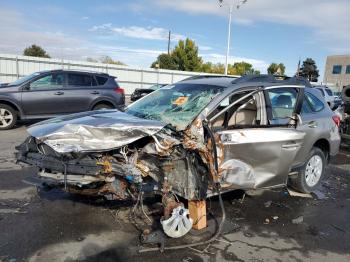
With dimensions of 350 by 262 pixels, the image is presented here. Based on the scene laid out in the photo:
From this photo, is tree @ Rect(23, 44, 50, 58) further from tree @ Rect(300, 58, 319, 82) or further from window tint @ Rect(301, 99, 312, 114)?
window tint @ Rect(301, 99, 312, 114)

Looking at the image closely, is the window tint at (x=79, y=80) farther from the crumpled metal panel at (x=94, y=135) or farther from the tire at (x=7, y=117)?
the crumpled metal panel at (x=94, y=135)

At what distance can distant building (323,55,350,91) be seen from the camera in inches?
2650

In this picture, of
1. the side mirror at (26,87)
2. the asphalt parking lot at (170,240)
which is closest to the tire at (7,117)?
the side mirror at (26,87)

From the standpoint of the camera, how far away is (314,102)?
19.9 feet

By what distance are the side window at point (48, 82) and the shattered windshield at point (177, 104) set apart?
6.21m

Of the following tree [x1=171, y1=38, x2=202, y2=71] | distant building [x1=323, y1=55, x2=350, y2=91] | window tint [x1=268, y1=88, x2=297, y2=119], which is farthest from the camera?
distant building [x1=323, y1=55, x2=350, y2=91]

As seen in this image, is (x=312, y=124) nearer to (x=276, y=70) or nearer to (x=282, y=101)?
(x=282, y=101)

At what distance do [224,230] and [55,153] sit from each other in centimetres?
215

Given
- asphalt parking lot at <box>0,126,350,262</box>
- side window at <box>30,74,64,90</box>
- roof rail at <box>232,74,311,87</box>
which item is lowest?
asphalt parking lot at <box>0,126,350,262</box>

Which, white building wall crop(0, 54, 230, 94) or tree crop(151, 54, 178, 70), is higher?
tree crop(151, 54, 178, 70)

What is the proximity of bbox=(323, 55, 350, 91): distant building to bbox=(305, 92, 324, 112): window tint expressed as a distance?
6648 centimetres

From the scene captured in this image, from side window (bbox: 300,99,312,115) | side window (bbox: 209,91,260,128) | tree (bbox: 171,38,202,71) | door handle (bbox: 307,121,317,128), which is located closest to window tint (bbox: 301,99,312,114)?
side window (bbox: 300,99,312,115)

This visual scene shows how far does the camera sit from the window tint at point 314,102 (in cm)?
592

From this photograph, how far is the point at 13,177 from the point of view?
5.92m
